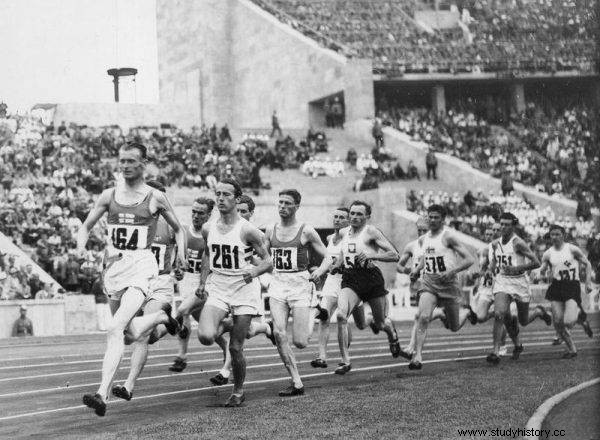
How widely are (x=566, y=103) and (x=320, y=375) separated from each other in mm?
46729

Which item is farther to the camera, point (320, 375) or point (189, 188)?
point (189, 188)

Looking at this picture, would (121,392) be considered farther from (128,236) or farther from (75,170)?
(75,170)

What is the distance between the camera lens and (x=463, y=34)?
2425 inches

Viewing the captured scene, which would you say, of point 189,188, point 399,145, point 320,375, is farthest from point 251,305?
point 399,145

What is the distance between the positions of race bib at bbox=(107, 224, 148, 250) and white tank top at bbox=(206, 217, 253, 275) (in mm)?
1229

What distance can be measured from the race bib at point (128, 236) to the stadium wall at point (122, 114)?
4167 cm

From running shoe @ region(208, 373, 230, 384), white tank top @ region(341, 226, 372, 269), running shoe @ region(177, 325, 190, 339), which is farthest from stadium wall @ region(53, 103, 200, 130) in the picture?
running shoe @ region(208, 373, 230, 384)

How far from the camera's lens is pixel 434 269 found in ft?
52.9

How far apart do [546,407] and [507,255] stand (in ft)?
20.8

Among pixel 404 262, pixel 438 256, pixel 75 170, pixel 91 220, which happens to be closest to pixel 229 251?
pixel 91 220

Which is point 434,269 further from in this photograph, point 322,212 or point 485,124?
point 485,124

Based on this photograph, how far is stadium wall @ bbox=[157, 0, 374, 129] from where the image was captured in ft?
187

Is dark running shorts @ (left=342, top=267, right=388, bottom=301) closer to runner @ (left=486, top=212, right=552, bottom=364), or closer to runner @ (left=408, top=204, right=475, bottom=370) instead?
runner @ (left=408, top=204, right=475, bottom=370)

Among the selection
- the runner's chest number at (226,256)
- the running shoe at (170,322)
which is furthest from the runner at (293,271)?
the runner's chest number at (226,256)
